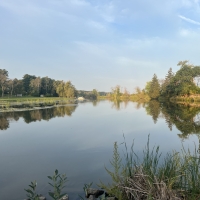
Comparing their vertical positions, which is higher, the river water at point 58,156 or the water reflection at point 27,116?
the water reflection at point 27,116

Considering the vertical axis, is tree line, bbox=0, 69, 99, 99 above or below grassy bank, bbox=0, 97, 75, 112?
above

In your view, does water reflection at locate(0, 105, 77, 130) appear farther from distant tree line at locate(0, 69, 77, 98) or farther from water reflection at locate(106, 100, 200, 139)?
distant tree line at locate(0, 69, 77, 98)

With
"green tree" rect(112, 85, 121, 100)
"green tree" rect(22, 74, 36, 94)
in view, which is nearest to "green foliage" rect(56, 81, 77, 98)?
"green tree" rect(22, 74, 36, 94)

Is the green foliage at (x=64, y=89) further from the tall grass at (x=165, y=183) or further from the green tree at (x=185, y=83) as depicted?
the tall grass at (x=165, y=183)

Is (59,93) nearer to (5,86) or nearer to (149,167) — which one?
(5,86)

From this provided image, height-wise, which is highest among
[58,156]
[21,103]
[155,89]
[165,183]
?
[155,89]

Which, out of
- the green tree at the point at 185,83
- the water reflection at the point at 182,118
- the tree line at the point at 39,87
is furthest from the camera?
the tree line at the point at 39,87

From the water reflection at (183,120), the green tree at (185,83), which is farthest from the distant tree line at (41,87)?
the water reflection at (183,120)

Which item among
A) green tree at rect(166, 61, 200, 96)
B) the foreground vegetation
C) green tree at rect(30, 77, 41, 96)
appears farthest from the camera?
green tree at rect(30, 77, 41, 96)

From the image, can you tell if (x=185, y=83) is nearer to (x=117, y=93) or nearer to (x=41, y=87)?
(x=117, y=93)

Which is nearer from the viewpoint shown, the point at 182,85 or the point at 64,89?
the point at 182,85

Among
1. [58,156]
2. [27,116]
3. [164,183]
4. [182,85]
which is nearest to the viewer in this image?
[164,183]

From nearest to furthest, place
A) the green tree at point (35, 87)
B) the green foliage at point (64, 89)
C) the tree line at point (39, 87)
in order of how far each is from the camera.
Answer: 1. the tree line at point (39, 87)
2. the green tree at point (35, 87)
3. the green foliage at point (64, 89)

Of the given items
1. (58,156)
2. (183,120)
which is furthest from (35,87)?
(58,156)
